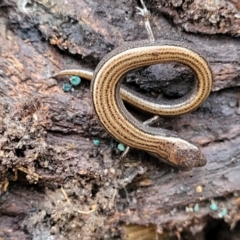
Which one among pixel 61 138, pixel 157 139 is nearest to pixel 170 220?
pixel 157 139

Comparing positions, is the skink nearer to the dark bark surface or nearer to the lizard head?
the lizard head

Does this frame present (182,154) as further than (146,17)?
Yes

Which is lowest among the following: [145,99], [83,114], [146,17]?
[83,114]

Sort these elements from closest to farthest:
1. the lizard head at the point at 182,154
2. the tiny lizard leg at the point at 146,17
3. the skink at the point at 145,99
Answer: the skink at the point at 145,99
the tiny lizard leg at the point at 146,17
the lizard head at the point at 182,154

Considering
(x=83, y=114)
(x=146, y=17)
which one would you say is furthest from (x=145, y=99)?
(x=146, y=17)

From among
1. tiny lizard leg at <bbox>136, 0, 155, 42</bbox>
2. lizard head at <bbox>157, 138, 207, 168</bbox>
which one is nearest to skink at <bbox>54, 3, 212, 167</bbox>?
lizard head at <bbox>157, 138, 207, 168</bbox>

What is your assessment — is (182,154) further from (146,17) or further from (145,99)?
(146,17)

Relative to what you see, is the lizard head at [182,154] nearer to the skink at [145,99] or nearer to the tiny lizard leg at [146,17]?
the skink at [145,99]

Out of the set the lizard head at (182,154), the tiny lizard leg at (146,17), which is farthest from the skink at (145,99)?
the tiny lizard leg at (146,17)
